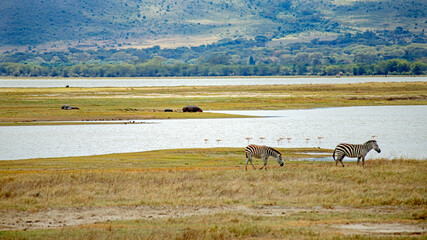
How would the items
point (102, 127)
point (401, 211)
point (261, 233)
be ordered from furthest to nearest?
point (102, 127), point (401, 211), point (261, 233)

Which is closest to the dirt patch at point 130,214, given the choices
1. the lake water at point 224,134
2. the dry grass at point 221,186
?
the dry grass at point 221,186

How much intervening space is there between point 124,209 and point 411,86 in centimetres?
10791

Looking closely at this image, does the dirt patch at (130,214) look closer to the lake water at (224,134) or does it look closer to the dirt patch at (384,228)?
the dirt patch at (384,228)

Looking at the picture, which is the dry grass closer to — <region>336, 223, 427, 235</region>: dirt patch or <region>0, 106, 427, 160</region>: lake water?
<region>336, 223, 427, 235</region>: dirt patch

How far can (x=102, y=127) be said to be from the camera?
54781mm

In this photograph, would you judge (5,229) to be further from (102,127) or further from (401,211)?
(102,127)

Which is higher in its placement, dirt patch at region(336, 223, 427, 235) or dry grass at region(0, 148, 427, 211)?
dirt patch at region(336, 223, 427, 235)

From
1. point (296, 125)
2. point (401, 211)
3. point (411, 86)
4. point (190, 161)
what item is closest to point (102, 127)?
point (296, 125)

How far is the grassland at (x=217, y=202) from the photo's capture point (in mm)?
15445

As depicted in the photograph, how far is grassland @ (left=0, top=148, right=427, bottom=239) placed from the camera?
15445 millimetres

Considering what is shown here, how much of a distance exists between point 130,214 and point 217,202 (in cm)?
318

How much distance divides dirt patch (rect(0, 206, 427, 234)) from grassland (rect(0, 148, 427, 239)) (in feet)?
0.10

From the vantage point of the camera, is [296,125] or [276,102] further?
[276,102]

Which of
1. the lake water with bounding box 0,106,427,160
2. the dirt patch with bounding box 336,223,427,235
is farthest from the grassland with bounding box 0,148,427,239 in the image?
the lake water with bounding box 0,106,427,160
